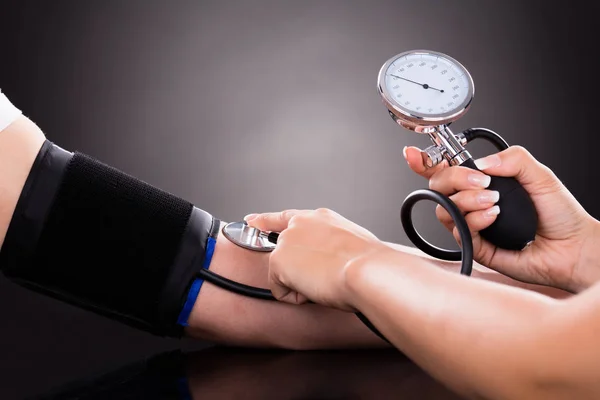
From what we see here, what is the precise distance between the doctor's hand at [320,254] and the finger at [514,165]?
0.31 m

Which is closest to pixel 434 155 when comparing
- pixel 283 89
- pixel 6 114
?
pixel 6 114

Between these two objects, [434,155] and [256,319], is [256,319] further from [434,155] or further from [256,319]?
[434,155]

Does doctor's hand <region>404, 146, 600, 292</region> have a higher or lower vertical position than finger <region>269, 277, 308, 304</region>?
higher

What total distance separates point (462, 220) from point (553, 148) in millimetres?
1566

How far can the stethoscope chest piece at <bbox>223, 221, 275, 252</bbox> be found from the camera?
1599 mm

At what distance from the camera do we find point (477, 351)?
3.39ft

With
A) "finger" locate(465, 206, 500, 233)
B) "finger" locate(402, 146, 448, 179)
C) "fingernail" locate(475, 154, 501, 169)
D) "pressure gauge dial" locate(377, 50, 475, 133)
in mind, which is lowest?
"finger" locate(465, 206, 500, 233)

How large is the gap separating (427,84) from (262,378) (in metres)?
0.58

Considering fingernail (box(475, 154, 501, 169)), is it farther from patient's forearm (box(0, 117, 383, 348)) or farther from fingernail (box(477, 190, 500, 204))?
patient's forearm (box(0, 117, 383, 348))

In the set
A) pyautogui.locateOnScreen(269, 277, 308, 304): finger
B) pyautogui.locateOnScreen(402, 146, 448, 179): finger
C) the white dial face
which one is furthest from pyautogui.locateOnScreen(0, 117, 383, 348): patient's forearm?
the white dial face

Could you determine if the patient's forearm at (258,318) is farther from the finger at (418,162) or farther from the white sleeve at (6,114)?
the white sleeve at (6,114)

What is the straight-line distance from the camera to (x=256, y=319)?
1595 mm

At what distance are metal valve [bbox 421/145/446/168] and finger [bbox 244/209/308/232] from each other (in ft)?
0.84

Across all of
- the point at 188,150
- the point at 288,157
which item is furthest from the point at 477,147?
the point at 188,150
